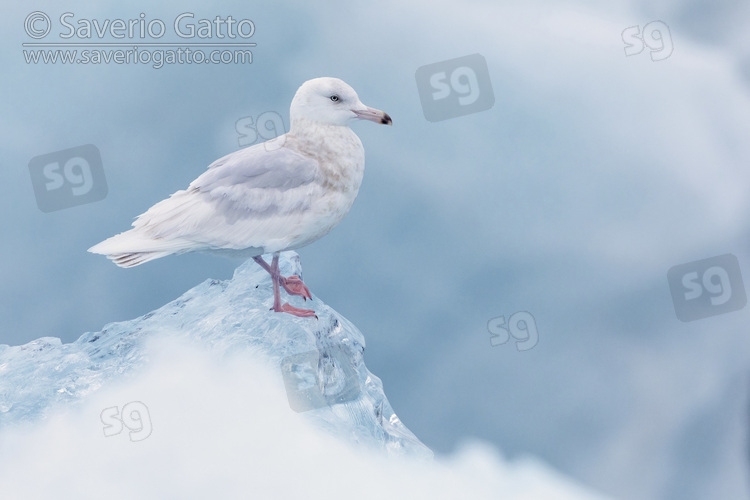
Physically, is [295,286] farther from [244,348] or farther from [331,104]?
[331,104]

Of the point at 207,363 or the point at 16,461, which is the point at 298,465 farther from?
the point at 16,461

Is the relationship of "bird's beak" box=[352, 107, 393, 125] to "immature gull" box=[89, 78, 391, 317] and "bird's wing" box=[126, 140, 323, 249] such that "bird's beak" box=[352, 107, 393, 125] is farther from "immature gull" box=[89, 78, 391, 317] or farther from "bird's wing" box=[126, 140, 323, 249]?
"bird's wing" box=[126, 140, 323, 249]

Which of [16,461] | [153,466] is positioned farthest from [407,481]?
[16,461]

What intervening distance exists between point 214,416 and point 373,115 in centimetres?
153

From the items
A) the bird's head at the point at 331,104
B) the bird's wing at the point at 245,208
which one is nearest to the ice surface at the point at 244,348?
the bird's wing at the point at 245,208

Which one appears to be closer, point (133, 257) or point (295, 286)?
point (133, 257)

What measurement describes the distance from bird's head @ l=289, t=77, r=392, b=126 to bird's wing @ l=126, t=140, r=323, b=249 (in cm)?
21

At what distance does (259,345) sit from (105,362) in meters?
0.80

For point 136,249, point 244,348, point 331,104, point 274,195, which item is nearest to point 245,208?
point 274,195

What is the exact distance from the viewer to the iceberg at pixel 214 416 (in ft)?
12.4

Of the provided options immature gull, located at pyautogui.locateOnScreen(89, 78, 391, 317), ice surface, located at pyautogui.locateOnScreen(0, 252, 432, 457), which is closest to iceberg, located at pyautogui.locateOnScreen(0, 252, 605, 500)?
ice surface, located at pyautogui.locateOnScreen(0, 252, 432, 457)

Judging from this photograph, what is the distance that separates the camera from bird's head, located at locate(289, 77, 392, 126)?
149 inches

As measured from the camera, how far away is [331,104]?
12.4ft

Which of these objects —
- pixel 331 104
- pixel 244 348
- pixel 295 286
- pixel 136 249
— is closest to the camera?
pixel 136 249
